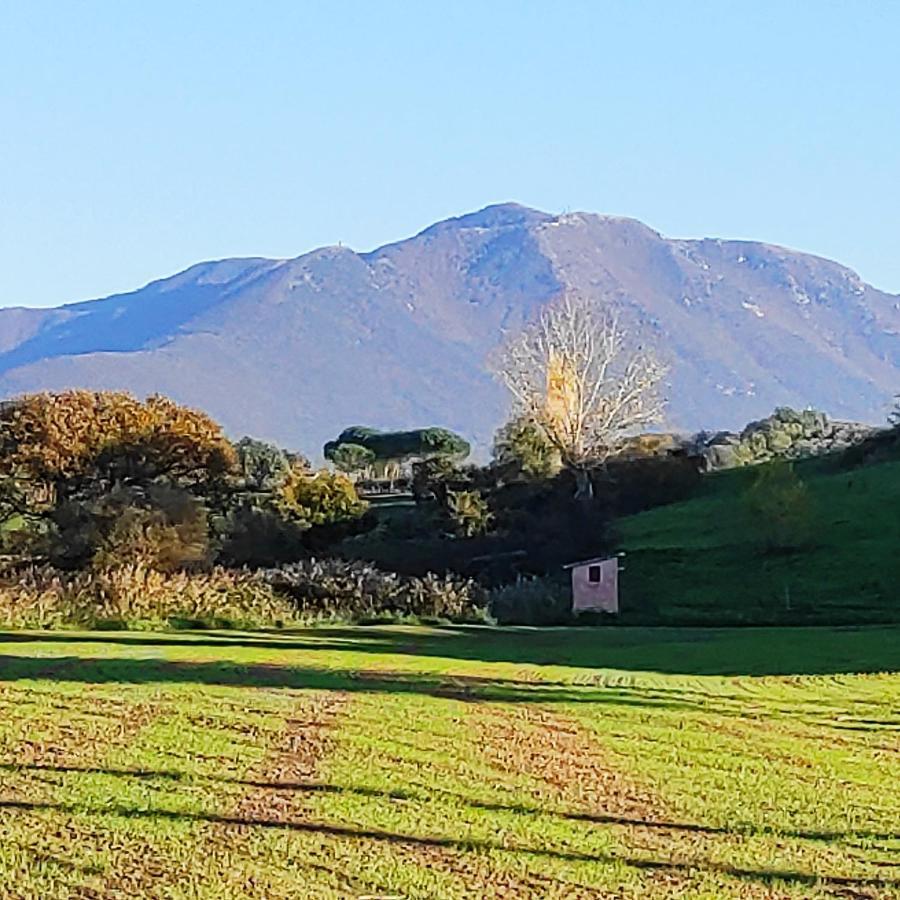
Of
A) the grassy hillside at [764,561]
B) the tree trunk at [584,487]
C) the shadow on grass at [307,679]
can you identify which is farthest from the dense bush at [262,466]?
the shadow on grass at [307,679]

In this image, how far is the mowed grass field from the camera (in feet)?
30.9

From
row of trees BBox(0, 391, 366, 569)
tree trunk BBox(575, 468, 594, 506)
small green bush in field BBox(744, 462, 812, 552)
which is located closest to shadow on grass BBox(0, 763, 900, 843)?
row of trees BBox(0, 391, 366, 569)

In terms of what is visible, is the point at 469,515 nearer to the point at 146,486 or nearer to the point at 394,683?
the point at 146,486

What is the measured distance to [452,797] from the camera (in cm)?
1173

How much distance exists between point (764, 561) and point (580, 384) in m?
19.8

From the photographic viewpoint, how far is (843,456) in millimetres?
59031

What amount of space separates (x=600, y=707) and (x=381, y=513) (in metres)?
34.8

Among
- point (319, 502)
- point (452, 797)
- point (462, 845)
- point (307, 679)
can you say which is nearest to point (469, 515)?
point (319, 502)

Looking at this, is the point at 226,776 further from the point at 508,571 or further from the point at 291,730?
the point at 508,571

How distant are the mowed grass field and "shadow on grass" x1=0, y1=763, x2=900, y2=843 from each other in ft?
0.11

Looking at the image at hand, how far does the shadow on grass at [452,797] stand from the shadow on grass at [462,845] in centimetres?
101

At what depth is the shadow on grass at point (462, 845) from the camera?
968 cm

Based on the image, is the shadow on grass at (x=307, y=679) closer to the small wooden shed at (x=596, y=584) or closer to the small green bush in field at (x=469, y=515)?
the small wooden shed at (x=596, y=584)

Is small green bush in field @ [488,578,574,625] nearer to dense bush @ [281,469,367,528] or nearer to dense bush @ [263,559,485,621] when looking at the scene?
dense bush @ [263,559,485,621]
